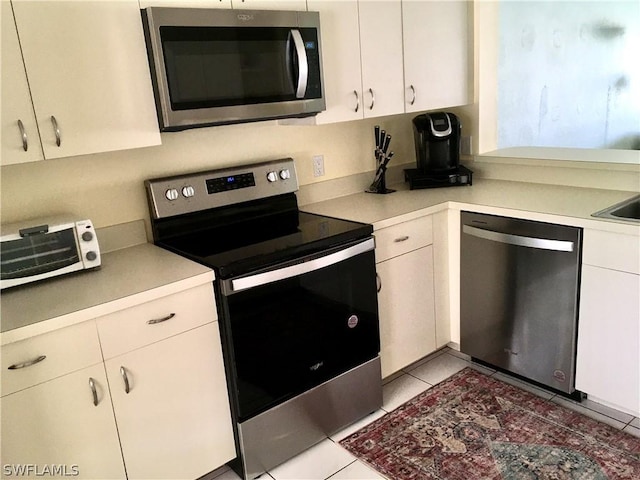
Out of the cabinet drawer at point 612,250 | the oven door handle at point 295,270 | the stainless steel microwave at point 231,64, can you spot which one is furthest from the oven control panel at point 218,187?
the cabinet drawer at point 612,250

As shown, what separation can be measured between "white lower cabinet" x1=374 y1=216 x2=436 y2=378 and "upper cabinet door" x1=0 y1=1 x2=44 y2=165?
1387mm

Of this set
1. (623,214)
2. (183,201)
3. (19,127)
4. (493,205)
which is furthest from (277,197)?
(623,214)

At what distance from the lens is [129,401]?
179 centimetres

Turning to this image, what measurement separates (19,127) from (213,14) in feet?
2.58

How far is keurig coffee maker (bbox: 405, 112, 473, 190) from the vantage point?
9.48 feet

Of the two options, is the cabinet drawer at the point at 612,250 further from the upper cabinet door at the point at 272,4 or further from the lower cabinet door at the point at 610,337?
the upper cabinet door at the point at 272,4

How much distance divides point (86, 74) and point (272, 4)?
2.69 ft

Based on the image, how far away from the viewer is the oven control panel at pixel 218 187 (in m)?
2.24

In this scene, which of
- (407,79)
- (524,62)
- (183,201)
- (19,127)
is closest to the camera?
(19,127)

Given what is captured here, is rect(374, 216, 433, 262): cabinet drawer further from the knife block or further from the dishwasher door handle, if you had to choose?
the knife block

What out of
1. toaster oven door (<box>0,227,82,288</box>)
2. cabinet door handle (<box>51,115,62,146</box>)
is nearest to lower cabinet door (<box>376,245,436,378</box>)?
toaster oven door (<box>0,227,82,288</box>)

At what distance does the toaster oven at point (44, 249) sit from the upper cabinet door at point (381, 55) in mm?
1382

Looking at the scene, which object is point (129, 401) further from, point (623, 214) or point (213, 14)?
point (623, 214)

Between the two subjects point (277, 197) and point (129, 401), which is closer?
point (129, 401)
